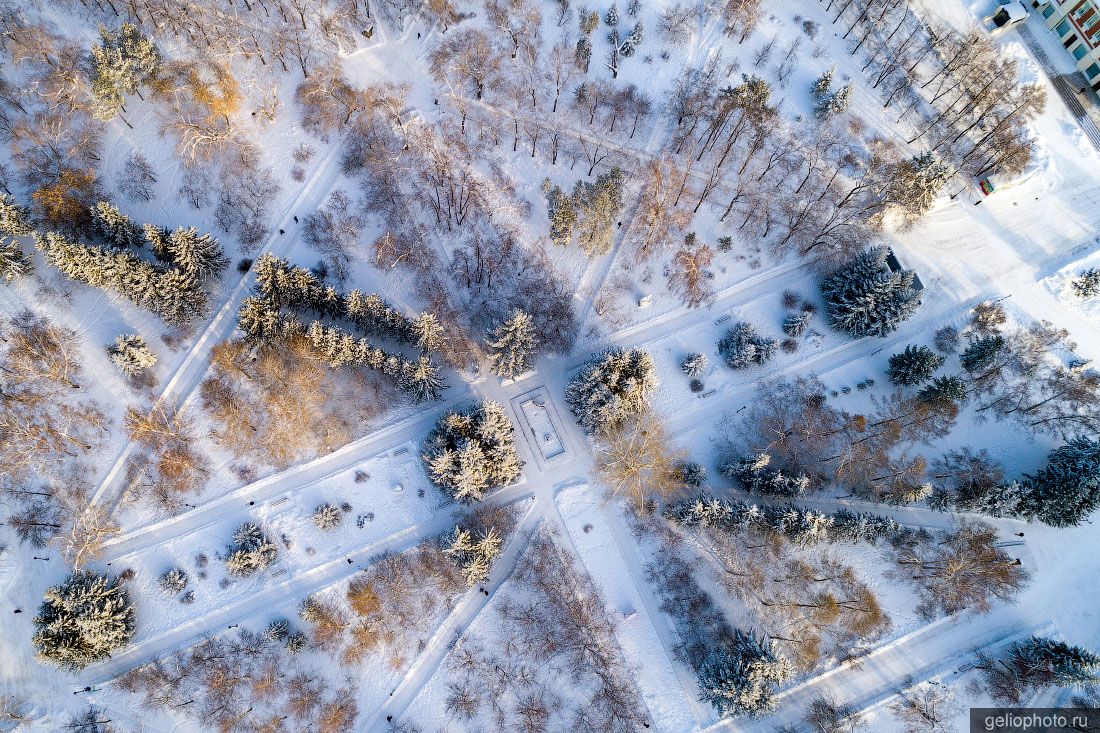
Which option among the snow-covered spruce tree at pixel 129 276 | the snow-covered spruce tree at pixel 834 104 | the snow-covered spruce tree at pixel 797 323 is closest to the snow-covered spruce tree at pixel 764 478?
the snow-covered spruce tree at pixel 797 323

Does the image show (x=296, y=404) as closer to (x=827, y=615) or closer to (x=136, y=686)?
(x=136, y=686)

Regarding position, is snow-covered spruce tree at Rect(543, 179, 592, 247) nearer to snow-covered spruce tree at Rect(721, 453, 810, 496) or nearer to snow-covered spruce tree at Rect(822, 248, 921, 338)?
snow-covered spruce tree at Rect(822, 248, 921, 338)

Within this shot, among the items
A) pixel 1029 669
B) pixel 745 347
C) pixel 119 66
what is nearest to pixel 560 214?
pixel 745 347

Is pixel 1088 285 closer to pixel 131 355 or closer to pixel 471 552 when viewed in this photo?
pixel 471 552

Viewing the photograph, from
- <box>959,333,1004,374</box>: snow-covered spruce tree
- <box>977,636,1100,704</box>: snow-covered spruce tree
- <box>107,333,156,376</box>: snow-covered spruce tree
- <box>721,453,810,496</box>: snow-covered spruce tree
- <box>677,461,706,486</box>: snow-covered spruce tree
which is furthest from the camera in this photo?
<box>959,333,1004,374</box>: snow-covered spruce tree

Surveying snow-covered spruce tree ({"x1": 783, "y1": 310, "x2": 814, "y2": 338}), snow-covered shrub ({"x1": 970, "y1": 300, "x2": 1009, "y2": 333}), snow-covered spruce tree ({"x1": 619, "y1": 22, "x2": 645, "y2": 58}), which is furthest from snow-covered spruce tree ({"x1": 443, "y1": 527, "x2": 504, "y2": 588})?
snow-covered spruce tree ({"x1": 619, "y1": 22, "x2": 645, "y2": 58})
